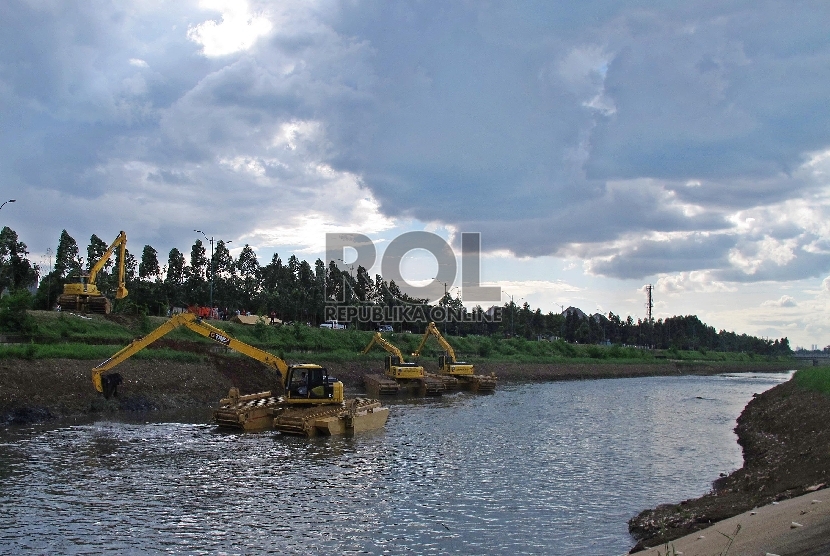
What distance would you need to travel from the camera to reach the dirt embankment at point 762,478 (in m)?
15.8

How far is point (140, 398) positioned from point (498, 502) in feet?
93.3

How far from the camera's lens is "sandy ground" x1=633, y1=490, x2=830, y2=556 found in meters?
11.0

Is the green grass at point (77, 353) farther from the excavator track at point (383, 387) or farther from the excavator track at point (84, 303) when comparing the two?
the excavator track at point (383, 387)

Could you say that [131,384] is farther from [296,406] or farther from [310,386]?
[310,386]

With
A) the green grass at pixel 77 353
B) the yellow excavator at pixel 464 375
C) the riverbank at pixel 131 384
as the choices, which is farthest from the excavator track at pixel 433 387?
the green grass at pixel 77 353

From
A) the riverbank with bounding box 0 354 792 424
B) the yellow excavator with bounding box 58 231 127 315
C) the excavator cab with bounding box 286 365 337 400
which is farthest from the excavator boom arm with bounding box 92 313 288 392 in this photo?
the yellow excavator with bounding box 58 231 127 315

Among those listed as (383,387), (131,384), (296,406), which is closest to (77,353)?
(131,384)

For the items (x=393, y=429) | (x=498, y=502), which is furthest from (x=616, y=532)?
(x=393, y=429)

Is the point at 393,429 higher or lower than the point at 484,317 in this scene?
lower

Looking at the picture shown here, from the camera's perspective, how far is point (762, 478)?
66.6 feet

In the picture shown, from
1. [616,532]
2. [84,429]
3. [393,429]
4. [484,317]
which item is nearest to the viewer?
[616,532]

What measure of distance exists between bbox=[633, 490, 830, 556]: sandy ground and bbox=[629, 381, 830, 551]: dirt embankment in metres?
0.88

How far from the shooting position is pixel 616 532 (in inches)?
659

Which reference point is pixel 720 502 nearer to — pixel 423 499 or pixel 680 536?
pixel 680 536
